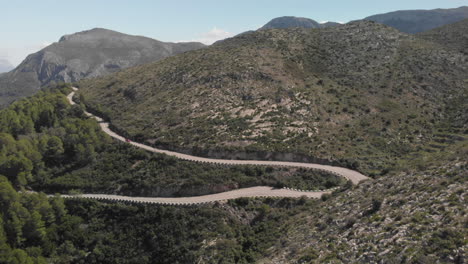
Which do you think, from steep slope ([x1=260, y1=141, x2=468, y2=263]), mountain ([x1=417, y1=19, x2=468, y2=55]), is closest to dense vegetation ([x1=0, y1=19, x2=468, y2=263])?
steep slope ([x1=260, y1=141, x2=468, y2=263])

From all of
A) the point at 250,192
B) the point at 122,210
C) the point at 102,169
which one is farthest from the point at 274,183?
the point at 102,169

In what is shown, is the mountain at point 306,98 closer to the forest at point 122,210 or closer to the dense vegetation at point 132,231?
the forest at point 122,210

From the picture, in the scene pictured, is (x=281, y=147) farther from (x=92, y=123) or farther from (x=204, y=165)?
(x=92, y=123)

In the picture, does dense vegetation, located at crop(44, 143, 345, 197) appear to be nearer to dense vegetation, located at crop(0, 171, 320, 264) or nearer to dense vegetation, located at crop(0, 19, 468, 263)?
dense vegetation, located at crop(0, 19, 468, 263)

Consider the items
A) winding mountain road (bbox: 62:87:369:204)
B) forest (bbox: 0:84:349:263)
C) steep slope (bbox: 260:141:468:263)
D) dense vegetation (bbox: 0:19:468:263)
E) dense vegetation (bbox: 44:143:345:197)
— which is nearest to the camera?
steep slope (bbox: 260:141:468:263)

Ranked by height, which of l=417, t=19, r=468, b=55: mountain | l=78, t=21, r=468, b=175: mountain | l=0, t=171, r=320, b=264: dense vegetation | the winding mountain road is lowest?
l=0, t=171, r=320, b=264: dense vegetation

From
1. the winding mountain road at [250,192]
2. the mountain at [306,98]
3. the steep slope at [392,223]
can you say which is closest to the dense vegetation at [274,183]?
the steep slope at [392,223]
